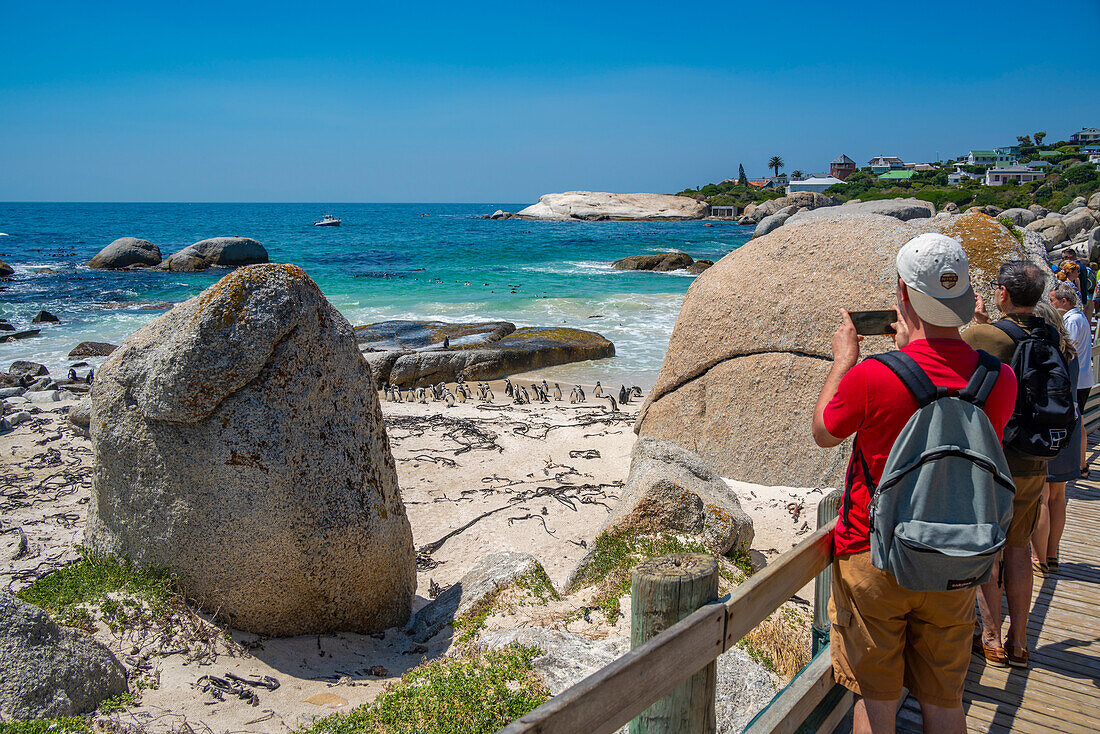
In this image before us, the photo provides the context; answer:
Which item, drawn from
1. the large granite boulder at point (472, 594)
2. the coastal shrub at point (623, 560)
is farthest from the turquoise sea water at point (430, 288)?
the large granite boulder at point (472, 594)

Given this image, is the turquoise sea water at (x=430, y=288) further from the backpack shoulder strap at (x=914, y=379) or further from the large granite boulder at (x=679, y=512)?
the backpack shoulder strap at (x=914, y=379)

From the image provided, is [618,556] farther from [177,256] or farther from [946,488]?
[177,256]

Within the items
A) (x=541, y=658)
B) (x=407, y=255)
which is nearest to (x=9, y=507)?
(x=541, y=658)

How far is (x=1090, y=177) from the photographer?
67000 millimetres

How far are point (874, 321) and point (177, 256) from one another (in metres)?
41.5

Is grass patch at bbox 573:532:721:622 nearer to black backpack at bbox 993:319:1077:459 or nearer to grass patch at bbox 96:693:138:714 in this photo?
black backpack at bbox 993:319:1077:459

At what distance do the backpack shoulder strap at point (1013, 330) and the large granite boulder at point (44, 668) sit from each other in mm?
4608

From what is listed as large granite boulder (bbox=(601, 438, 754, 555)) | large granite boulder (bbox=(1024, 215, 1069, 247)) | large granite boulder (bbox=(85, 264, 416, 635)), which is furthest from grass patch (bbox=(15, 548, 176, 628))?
large granite boulder (bbox=(1024, 215, 1069, 247))

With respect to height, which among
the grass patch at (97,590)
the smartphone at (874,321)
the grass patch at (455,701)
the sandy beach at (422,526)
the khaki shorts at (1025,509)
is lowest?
the sandy beach at (422,526)

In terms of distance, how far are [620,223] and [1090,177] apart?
159ft

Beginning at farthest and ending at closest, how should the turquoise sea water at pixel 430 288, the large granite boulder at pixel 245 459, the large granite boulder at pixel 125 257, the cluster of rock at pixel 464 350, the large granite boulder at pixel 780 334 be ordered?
the large granite boulder at pixel 125 257
the turquoise sea water at pixel 430 288
the cluster of rock at pixel 464 350
the large granite boulder at pixel 780 334
the large granite boulder at pixel 245 459

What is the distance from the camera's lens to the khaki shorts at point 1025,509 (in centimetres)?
351

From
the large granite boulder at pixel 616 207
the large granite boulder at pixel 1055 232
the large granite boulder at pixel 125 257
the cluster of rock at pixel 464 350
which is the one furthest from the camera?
the large granite boulder at pixel 616 207

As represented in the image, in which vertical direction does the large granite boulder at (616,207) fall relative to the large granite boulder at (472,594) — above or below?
above
